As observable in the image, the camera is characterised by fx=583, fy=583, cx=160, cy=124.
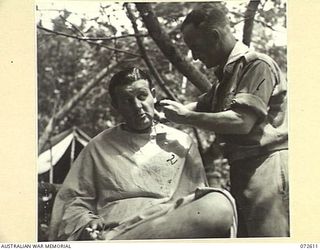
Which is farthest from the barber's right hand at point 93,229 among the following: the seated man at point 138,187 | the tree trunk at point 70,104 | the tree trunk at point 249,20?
the tree trunk at point 249,20

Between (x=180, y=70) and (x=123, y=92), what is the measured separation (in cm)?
21

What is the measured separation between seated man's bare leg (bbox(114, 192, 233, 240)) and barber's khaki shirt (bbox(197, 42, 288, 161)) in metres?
0.18

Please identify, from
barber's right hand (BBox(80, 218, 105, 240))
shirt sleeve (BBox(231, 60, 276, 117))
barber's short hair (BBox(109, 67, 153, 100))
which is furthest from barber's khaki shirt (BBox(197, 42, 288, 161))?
barber's right hand (BBox(80, 218, 105, 240))

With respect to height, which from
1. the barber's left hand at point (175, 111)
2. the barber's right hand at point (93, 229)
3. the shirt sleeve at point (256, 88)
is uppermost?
the shirt sleeve at point (256, 88)

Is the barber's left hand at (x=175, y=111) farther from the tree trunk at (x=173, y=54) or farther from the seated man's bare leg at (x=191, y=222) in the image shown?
the seated man's bare leg at (x=191, y=222)

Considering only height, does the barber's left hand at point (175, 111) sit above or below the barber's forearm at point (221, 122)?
above

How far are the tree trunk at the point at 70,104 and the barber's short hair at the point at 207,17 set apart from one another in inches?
12.5

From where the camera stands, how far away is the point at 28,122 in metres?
1.99

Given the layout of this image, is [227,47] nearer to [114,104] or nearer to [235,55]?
[235,55]

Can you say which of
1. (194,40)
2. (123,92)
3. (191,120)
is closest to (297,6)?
(194,40)

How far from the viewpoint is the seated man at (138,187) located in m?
1.98

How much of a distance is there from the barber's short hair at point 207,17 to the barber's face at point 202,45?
2 cm

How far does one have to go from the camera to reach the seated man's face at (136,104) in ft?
6.54

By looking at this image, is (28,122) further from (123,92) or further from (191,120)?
(191,120)
